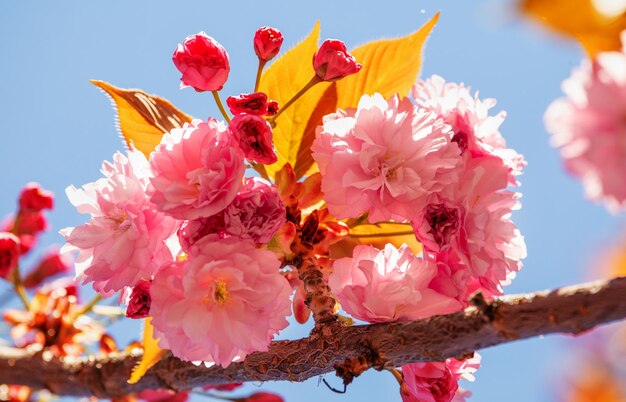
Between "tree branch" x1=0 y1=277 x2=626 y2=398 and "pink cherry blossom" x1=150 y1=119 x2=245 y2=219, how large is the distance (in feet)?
0.65

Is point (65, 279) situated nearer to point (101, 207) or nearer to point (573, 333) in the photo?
point (101, 207)

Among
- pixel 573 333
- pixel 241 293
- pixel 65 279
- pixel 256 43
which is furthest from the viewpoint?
pixel 65 279

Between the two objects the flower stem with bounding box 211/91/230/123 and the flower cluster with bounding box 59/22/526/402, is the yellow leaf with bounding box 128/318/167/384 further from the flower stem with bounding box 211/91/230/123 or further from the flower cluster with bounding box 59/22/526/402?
the flower stem with bounding box 211/91/230/123

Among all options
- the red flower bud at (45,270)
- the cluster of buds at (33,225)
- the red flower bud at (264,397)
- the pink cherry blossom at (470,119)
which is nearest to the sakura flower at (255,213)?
the pink cherry blossom at (470,119)

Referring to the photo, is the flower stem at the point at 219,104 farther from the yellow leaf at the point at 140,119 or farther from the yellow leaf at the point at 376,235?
the yellow leaf at the point at 376,235

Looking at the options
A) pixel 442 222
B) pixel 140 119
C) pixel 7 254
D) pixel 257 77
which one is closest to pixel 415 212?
pixel 442 222

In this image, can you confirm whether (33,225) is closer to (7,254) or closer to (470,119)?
(7,254)

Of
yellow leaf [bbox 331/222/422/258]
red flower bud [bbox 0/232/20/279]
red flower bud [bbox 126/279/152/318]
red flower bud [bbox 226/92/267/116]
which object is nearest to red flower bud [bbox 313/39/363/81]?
red flower bud [bbox 226/92/267/116]

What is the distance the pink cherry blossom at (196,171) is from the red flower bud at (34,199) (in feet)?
2.75

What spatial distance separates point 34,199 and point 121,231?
31.7 inches

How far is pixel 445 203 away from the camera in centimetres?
75

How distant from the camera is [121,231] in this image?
0.74 metres

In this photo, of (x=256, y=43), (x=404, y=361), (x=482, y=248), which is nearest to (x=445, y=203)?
(x=482, y=248)

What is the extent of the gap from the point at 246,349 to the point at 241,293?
0.06 metres
